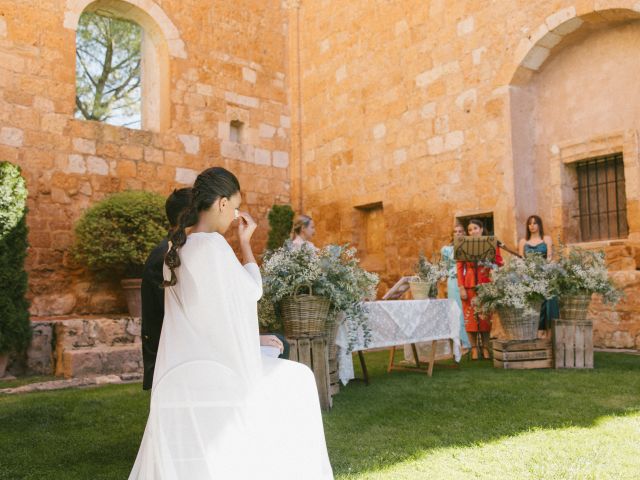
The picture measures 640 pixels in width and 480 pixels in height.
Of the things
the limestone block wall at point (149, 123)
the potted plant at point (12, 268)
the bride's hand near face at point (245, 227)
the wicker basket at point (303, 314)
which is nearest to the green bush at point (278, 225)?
the limestone block wall at point (149, 123)

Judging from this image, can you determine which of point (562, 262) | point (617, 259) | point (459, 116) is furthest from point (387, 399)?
point (459, 116)

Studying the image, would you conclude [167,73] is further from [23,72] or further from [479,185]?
[479,185]

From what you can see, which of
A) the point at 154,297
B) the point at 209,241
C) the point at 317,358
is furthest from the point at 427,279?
the point at 209,241

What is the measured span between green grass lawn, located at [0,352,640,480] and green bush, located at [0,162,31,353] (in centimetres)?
140

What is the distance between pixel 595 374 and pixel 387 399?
218cm

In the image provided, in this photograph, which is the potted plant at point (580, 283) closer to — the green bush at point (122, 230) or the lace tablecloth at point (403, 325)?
the lace tablecloth at point (403, 325)

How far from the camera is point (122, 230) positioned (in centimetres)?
825

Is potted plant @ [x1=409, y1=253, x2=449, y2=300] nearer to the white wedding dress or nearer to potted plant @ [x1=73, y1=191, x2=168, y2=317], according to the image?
potted plant @ [x1=73, y1=191, x2=168, y2=317]

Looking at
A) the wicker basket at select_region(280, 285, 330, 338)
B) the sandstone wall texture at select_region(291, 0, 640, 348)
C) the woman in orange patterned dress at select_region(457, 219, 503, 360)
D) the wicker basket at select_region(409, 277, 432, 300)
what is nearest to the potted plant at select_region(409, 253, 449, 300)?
the wicker basket at select_region(409, 277, 432, 300)

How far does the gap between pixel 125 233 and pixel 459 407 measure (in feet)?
17.5

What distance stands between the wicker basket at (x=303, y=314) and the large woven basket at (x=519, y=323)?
2496 mm

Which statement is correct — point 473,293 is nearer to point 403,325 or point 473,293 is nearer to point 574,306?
point 574,306

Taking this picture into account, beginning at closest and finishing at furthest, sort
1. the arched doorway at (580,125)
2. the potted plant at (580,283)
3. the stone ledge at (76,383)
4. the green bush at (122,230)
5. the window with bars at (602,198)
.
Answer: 1. the stone ledge at (76,383)
2. the potted plant at (580,283)
3. the arched doorway at (580,125)
4. the window with bars at (602,198)
5. the green bush at (122,230)

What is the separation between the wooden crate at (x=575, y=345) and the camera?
6.19 m
